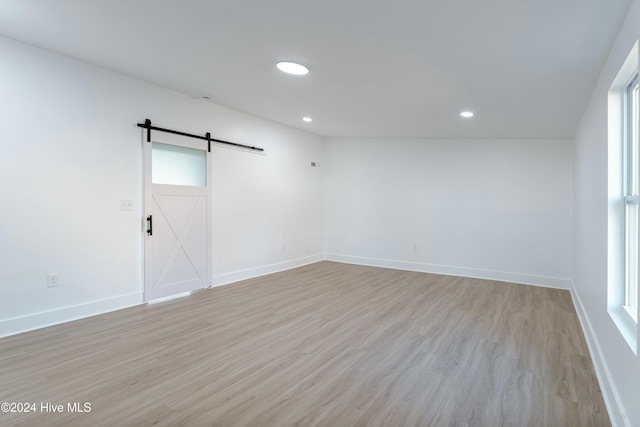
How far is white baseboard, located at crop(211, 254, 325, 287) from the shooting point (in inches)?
203

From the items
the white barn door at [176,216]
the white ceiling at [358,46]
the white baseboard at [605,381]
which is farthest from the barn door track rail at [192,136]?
the white baseboard at [605,381]

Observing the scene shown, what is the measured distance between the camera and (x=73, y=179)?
3551mm

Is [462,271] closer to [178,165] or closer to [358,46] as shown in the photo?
[358,46]

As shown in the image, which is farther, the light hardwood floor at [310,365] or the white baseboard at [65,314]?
the white baseboard at [65,314]

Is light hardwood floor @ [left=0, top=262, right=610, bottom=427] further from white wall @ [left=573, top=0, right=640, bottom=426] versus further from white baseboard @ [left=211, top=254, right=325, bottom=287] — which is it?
white baseboard @ [left=211, top=254, right=325, bottom=287]

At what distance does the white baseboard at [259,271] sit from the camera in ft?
17.0

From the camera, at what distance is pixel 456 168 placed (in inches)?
248

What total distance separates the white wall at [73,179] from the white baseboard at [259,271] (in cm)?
6

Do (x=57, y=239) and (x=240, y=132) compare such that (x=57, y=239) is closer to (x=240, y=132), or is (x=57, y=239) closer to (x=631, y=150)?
(x=240, y=132)

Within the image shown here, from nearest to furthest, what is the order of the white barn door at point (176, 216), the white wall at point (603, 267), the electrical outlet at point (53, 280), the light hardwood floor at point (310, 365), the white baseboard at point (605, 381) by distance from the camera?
the white wall at point (603, 267) → the white baseboard at point (605, 381) → the light hardwood floor at point (310, 365) → the electrical outlet at point (53, 280) → the white barn door at point (176, 216)

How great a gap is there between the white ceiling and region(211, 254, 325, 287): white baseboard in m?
2.59

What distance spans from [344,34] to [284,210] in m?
4.21

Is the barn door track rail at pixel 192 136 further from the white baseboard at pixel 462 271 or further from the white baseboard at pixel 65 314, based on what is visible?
the white baseboard at pixel 462 271

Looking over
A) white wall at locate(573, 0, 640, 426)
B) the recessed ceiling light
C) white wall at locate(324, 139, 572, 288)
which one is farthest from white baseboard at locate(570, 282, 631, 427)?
the recessed ceiling light
